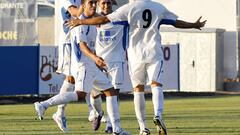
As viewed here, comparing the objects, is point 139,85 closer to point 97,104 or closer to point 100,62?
point 100,62

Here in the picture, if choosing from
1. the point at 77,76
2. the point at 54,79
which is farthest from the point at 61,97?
the point at 54,79

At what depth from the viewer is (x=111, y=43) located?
15.5m

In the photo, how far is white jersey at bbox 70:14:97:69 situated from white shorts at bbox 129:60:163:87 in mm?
700

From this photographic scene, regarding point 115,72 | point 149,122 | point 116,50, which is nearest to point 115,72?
point 115,72

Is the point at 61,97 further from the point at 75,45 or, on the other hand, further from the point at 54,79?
the point at 54,79

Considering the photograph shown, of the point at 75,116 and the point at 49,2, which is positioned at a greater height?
the point at 49,2

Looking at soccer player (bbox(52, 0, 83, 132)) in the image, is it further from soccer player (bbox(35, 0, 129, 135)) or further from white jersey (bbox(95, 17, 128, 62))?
white jersey (bbox(95, 17, 128, 62))

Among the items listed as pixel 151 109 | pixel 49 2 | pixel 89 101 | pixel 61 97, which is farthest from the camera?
pixel 49 2

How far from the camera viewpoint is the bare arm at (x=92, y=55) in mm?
14219

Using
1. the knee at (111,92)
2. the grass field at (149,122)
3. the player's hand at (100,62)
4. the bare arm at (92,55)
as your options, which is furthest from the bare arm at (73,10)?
the grass field at (149,122)

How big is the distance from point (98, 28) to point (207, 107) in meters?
10.2

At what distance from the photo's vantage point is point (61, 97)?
15203mm

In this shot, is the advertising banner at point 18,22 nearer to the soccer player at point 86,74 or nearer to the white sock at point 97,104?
the white sock at point 97,104

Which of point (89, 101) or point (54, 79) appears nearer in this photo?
point (89, 101)
